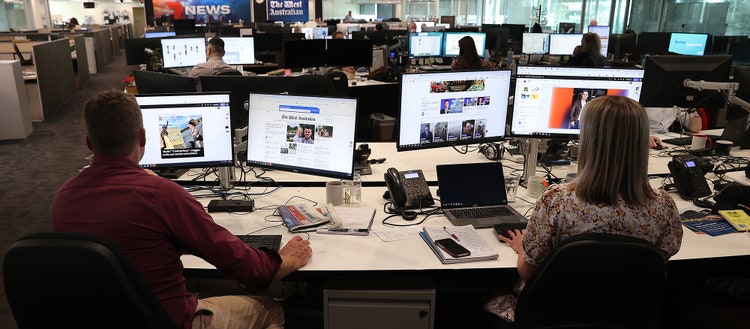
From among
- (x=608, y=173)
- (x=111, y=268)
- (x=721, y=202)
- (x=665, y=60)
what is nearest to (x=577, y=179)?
(x=608, y=173)

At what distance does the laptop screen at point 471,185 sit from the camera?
2203 millimetres

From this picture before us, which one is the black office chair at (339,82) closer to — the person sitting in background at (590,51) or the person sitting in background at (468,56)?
the person sitting in background at (468,56)

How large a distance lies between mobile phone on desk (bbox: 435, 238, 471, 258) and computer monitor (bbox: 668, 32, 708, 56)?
6177mm

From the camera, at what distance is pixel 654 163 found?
2.92m

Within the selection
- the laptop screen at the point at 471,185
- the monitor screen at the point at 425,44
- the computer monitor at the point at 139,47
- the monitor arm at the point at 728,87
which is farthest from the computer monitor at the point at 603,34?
the laptop screen at the point at 471,185

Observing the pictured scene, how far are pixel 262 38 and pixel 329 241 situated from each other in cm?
669

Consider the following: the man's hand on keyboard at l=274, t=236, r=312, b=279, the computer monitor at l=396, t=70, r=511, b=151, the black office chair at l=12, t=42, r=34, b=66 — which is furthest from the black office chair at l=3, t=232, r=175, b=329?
the black office chair at l=12, t=42, r=34, b=66

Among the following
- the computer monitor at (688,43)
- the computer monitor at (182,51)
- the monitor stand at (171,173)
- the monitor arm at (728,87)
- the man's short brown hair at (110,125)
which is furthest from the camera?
the computer monitor at (688,43)

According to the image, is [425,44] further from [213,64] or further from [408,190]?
[408,190]

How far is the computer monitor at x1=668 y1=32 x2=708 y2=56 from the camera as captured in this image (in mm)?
6715

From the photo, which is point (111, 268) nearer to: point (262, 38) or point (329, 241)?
point (329, 241)

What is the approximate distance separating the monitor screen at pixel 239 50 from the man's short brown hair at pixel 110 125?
565 centimetres

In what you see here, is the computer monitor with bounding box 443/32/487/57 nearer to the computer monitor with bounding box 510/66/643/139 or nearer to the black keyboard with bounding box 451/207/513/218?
the computer monitor with bounding box 510/66/643/139

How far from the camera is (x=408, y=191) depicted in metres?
2.26
